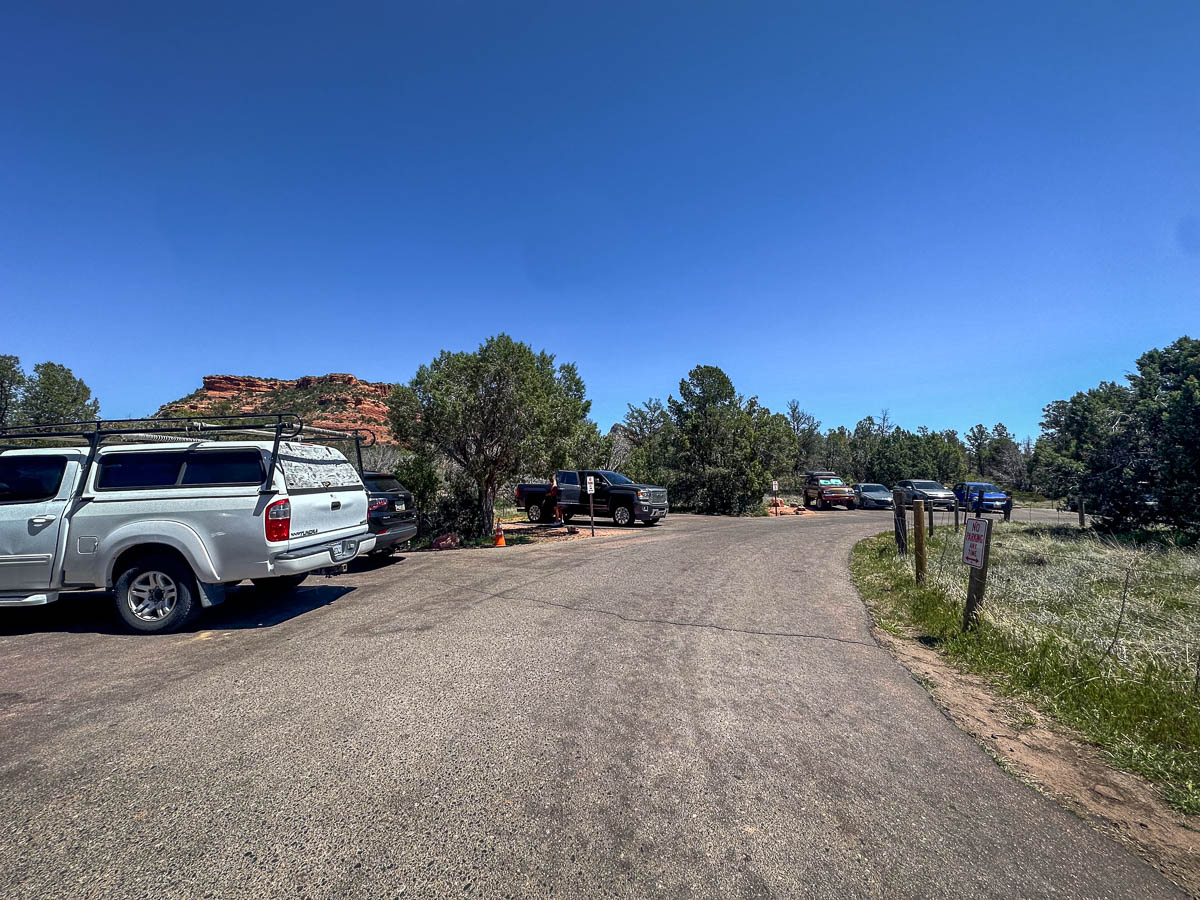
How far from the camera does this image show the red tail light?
5.68 m

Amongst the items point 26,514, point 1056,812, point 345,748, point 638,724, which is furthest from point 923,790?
point 26,514

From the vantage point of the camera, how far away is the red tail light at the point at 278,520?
568 centimetres

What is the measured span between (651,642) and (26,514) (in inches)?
263

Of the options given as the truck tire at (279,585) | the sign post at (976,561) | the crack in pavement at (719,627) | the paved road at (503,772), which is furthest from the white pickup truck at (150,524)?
the sign post at (976,561)

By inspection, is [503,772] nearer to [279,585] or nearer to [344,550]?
[344,550]

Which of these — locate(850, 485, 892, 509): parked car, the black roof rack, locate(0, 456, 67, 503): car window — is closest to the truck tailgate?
the black roof rack

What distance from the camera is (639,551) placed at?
40.3ft

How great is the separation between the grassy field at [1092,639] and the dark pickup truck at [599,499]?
8851mm

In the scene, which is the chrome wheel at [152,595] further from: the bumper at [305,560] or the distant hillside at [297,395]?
the distant hillside at [297,395]

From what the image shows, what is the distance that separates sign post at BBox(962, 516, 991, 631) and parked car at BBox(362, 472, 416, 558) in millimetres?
Result: 8475

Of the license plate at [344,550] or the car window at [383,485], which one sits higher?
the car window at [383,485]

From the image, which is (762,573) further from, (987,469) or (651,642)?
(987,469)

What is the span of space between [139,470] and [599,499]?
14.7 meters

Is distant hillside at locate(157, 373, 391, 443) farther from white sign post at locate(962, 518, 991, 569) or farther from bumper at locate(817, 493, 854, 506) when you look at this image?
white sign post at locate(962, 518, 991, 569)
